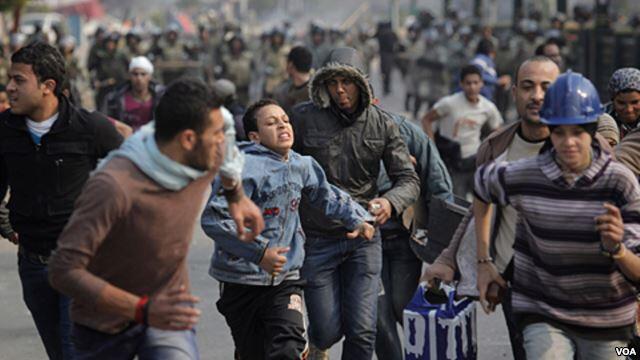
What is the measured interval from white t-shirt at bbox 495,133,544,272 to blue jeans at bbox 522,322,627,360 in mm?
554

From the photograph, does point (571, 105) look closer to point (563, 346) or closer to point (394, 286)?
point (563, 346)

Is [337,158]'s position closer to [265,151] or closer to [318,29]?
[265,151]

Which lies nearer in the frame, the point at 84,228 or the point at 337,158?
the point at 84,228

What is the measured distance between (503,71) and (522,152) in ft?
63.8

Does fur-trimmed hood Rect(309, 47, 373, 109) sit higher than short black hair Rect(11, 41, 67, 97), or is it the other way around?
short black hair Rect(11, 41, 67, 97)

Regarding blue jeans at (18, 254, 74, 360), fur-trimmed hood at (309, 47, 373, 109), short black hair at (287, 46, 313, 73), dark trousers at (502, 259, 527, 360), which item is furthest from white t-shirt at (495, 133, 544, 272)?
short black hair at (287, 46, 313, 73)

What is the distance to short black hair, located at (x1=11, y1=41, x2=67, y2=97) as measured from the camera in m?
5.85

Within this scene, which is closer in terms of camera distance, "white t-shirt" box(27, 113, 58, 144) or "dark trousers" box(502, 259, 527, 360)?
"dark trousers" box(502, 259, 527, 360)

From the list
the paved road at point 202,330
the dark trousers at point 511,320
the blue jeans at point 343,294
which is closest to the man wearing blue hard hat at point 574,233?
the dark trousers at point 511,320

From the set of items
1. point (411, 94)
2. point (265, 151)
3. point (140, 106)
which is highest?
point (265, 151)

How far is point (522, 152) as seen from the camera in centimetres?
540

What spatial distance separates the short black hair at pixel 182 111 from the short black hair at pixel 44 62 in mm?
1585

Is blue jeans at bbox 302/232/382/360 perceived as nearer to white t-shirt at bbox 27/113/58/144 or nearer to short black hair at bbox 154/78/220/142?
white t-shirt at bbox 27/113/58/144

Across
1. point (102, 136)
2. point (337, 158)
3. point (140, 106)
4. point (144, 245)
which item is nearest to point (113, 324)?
point (144, 245)
